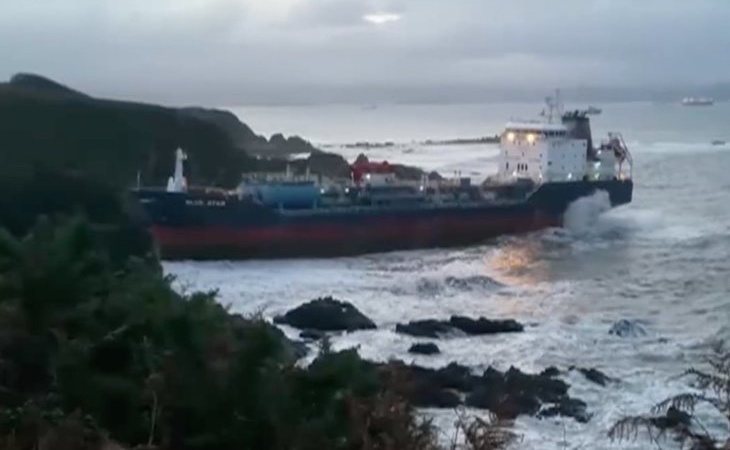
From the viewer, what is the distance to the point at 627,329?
18.9 m

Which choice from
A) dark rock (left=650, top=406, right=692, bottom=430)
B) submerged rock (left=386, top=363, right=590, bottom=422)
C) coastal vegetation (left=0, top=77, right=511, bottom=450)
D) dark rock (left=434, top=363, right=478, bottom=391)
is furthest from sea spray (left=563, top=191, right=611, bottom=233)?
coastal vegetation (left=0, top=77, right=511, bottom=450)

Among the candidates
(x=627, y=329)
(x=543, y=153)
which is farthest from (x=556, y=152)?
(x=627, y=329)

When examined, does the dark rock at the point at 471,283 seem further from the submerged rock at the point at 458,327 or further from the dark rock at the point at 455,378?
the dark rock at the point at 455,378

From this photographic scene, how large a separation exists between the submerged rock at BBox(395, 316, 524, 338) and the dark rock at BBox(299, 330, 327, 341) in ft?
4.47

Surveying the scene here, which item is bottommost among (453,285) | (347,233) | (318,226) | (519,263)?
(453,285)

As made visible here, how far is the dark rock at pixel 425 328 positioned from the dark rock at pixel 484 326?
0.21 m

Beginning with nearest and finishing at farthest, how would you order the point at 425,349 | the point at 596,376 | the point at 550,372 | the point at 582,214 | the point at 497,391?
the point at 497,391, the point at 596,376, the point at 550,372, the point at 425,349, the point at 582,214

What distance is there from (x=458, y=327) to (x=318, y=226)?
1095cm

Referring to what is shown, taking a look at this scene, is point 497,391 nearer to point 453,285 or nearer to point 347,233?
point 453,285

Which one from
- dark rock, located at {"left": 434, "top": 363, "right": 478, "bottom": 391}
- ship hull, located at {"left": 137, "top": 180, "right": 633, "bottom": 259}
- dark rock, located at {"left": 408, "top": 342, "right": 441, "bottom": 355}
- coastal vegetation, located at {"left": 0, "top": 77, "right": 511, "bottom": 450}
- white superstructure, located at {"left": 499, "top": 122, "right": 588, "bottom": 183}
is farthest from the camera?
white superstructure, located at {"left": 499, "top": 122, "right": 588, "bottom": 183}

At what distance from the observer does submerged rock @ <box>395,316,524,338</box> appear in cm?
1877

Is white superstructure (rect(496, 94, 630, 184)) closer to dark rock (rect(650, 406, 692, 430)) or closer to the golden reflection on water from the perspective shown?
the golden reflection on water

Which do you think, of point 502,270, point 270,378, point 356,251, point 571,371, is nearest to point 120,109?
point 356,251

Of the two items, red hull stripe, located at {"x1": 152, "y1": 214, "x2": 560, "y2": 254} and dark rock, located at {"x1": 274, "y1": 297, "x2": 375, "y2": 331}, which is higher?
red hull stripe, located at {"x1": 152, "y1": 214, "x2": 560, "y2": 254}
